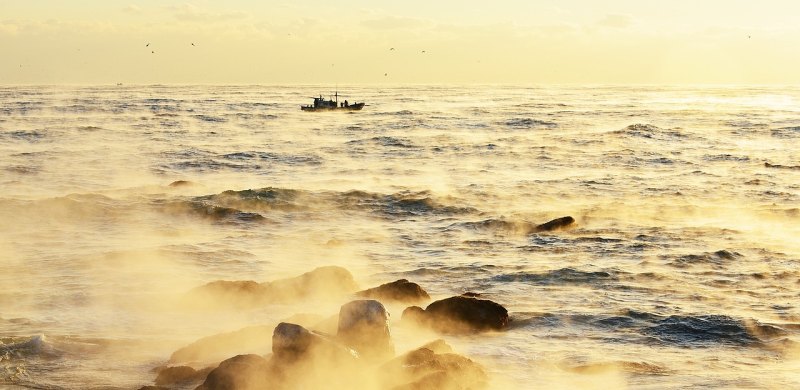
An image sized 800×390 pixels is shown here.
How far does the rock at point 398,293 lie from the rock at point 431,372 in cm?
485

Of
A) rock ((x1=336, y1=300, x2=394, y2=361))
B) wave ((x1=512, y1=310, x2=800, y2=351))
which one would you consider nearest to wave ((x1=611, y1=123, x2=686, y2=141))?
wave ((x1=512, y1=310, x2=800, y2=351))

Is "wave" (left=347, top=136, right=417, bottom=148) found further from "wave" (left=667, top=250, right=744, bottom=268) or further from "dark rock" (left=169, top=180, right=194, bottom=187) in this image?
"wave" (left=667, top=250, right=744, bottom=268)

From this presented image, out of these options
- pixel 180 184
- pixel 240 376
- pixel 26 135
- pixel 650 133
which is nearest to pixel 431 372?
pixel 240 376

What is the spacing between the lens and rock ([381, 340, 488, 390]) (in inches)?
467

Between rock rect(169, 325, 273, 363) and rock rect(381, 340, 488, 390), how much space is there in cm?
279

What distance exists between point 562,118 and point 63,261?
3017 inches

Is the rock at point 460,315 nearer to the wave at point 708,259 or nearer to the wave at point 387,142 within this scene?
the wave at point 708,259

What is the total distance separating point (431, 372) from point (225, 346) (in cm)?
376

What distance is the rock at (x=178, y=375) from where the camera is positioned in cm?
1270

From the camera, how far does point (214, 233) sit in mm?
28406

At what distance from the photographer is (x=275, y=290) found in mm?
18766

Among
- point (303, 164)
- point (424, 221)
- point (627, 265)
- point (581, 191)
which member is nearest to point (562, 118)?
point (303, 164)

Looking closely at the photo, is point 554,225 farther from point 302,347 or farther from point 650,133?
point 650,133

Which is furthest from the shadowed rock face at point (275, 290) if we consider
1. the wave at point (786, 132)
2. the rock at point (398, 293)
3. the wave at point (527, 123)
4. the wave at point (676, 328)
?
the wave at point (527, 123)
